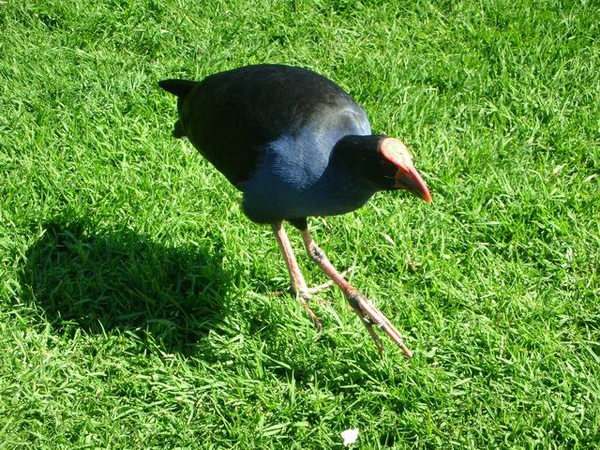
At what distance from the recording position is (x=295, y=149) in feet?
11.8

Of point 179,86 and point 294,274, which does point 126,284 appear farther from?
point 179,86

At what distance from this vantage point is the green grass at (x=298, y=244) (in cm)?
356

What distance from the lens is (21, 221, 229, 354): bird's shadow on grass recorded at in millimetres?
3965

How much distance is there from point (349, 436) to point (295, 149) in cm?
122

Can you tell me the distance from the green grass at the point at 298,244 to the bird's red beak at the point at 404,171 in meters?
0.83

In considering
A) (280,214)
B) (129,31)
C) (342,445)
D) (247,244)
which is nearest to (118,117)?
(129,31)

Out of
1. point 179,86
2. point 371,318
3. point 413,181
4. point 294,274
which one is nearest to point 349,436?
point 371,318

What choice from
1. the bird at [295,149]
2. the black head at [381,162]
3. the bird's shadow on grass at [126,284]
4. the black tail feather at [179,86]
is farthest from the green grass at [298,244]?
the black head at [381,162]

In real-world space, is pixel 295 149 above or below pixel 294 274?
above

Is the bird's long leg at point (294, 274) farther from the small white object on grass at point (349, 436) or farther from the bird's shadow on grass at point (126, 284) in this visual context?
the small white object on grass at point (349, 436)

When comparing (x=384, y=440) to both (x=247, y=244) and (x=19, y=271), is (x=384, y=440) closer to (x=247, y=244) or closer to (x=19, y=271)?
(x=247, y=244)

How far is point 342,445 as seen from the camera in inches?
136

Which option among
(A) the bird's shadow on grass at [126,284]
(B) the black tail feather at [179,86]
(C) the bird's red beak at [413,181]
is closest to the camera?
(C) the bird's red beak at [413,181]

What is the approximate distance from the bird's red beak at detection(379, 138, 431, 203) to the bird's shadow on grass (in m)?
1.21
